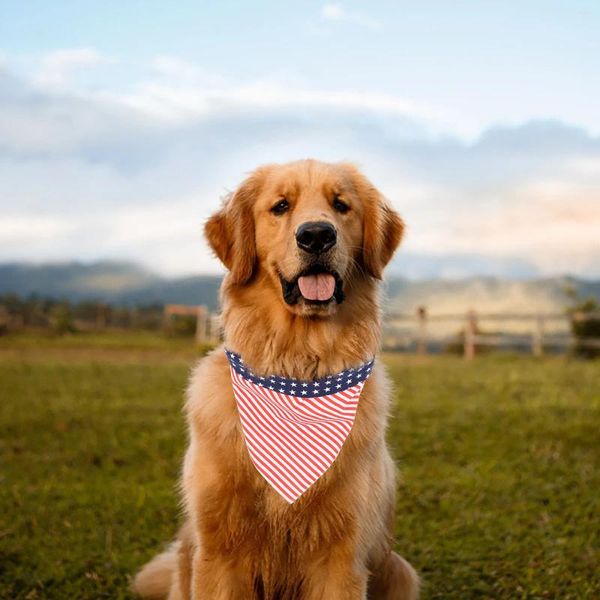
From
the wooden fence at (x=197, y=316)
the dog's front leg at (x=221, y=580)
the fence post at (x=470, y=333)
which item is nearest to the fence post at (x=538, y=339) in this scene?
the fence post at (x=470, y=333)

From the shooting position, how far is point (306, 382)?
369 cm

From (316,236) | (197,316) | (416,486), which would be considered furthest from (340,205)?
(197,316)

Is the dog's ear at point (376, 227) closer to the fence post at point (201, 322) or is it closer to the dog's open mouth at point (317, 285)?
the dog's open mouth at point (317, 285)

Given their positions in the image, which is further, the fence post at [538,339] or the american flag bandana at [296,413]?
the fence post at [538,339]

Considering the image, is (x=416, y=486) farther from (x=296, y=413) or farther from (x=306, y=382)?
(x=306, y=382)

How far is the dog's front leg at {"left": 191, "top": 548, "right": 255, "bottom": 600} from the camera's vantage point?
329 cm

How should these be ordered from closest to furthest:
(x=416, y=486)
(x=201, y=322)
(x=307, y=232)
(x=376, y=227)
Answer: (x=307, y=232) → (x=376, y=227) → (x=416, y=486) → (x=201, y=322)

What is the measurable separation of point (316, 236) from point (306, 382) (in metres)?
0.76

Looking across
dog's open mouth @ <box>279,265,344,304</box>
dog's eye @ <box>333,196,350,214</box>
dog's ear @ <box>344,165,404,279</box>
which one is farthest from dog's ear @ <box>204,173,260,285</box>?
dog's ear @ <box>344,165,404,279</box>

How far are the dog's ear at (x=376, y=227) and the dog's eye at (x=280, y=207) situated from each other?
1.33 ft

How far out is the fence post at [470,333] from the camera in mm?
25625

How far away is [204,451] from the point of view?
3.47 metres

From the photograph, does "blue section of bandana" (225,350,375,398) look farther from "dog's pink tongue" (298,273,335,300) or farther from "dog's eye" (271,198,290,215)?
"dog's eye" (271,198,290,215)

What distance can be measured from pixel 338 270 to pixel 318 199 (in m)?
0.37
